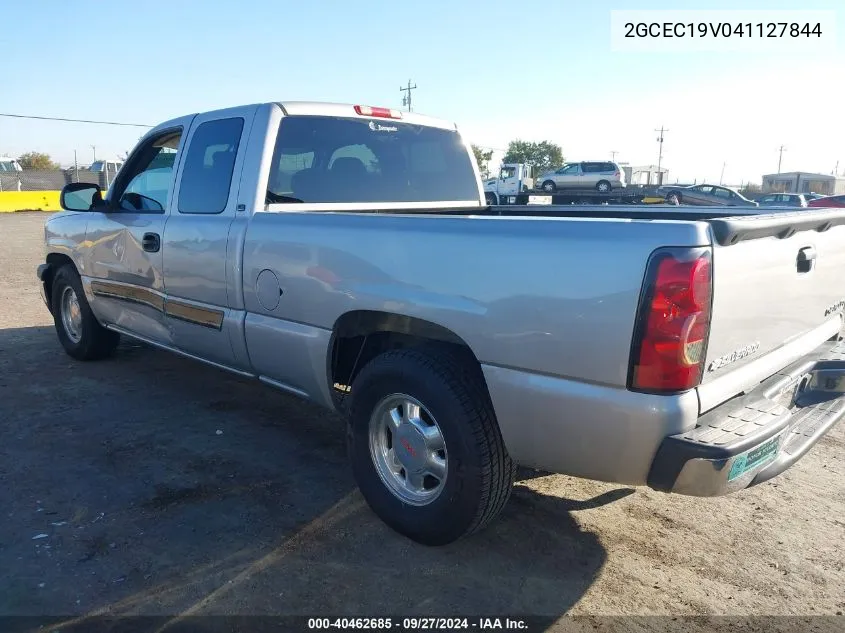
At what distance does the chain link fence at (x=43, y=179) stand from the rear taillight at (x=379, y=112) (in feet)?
107

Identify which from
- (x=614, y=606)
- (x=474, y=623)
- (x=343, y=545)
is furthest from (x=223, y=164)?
(x=614, y=606)

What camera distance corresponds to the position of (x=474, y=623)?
8.25ft

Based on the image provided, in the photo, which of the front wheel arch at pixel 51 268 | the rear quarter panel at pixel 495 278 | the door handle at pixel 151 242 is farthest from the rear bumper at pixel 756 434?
the front wheel arch at pixel 51 268

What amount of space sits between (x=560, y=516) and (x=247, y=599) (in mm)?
1551

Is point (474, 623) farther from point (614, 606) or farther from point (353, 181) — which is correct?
point (353, 181)

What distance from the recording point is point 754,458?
2348mm

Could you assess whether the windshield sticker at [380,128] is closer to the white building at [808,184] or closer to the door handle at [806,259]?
the door handle at [806,259]

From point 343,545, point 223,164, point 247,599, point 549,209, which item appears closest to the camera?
point 247,599

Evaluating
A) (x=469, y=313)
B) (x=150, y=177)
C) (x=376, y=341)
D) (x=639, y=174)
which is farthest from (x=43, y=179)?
(x=639, y=174)

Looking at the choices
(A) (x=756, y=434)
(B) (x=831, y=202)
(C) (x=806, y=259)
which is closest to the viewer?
(A) (x=756, y=434)

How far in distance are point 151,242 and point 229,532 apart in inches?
86.0

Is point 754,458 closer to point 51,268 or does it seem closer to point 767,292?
point 767,292

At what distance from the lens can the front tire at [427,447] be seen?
2697 mm

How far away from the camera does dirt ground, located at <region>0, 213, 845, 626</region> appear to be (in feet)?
8.73
